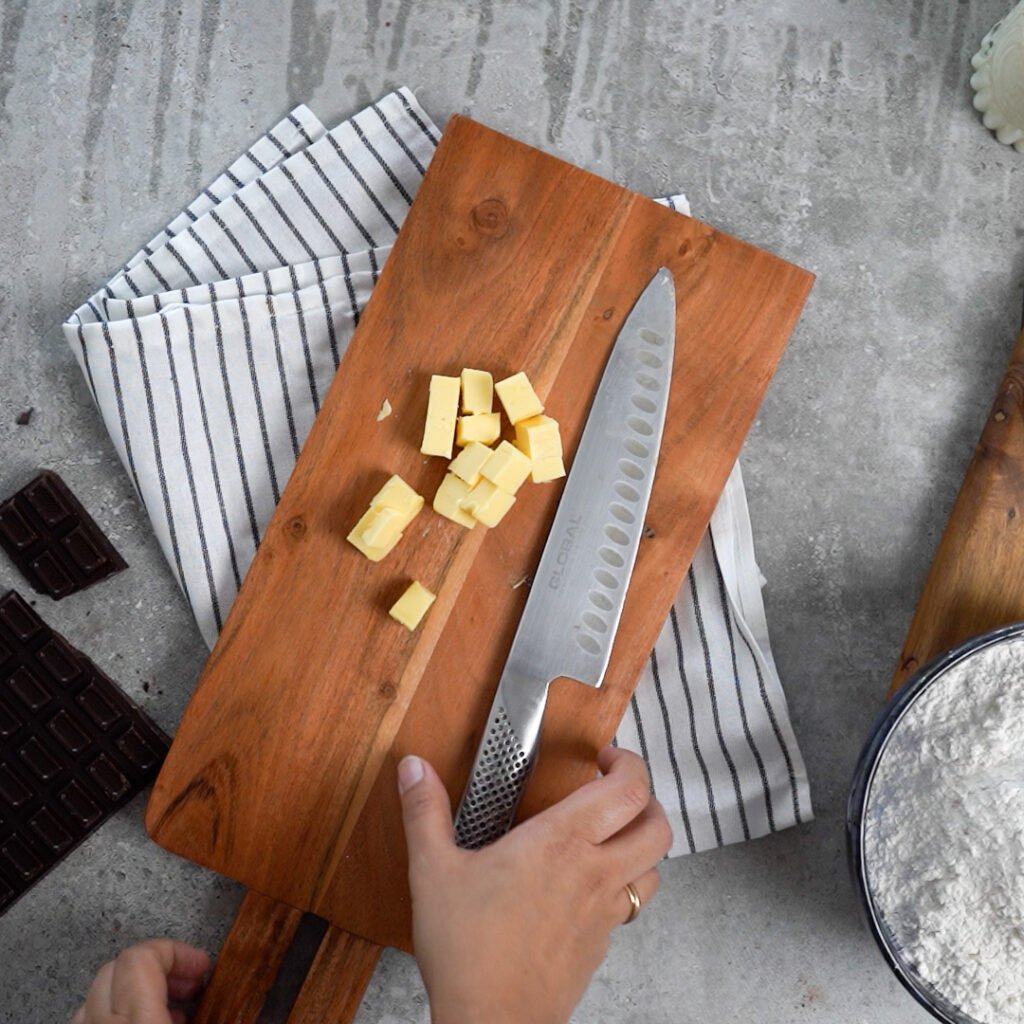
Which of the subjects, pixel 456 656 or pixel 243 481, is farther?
pixel 243 481

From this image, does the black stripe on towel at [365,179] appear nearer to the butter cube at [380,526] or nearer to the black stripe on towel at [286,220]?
the black stripe on towel at [286,220]

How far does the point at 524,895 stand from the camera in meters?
0.99

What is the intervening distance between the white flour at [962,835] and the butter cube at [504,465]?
47 cm

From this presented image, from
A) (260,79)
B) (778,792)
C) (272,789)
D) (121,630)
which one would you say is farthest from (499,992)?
(260,79)

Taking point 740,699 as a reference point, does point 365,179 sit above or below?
above

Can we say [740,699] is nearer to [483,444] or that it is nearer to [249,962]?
[483,444]

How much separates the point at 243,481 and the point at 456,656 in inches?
13.3

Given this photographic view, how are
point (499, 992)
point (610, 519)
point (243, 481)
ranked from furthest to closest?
point (243, 481) < point (610, 519) < point (499, 992)

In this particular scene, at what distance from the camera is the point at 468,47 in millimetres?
A: 1308

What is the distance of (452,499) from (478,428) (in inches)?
3.1

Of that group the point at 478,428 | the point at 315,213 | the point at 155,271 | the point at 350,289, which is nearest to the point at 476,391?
the point at 478,428

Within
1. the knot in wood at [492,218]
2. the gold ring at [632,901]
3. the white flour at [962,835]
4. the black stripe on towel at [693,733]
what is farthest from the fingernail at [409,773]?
the knot in wood at [492,218]

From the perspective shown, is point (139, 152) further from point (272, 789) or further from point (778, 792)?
point (778, 792)

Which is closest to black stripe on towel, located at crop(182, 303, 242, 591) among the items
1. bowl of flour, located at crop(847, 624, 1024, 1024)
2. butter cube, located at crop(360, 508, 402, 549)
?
butter cube, located at crop(360, 508, 402, 549)
